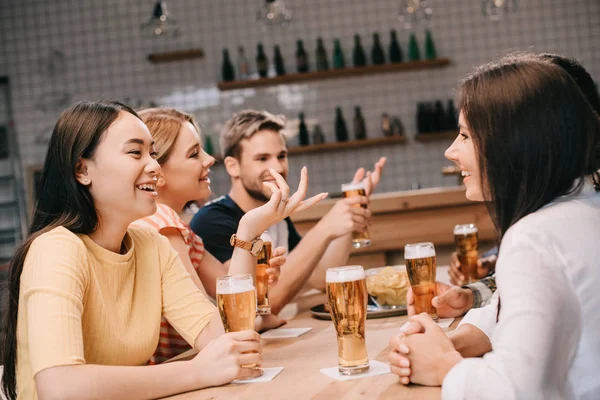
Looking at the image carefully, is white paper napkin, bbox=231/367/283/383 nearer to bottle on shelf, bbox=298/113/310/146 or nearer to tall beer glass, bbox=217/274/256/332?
tall beer glass, bbox=217/274/256/332

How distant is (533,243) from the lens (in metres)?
1.07

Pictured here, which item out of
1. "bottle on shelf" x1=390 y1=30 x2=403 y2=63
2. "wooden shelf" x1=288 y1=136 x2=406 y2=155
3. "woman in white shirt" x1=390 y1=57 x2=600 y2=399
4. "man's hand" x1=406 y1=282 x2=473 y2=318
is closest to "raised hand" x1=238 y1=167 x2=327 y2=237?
"man's hand" x1=406 y1=282 x2=473 y2=318

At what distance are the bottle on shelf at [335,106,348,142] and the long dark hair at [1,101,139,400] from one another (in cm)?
436

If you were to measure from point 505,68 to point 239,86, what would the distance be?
4.86 metres

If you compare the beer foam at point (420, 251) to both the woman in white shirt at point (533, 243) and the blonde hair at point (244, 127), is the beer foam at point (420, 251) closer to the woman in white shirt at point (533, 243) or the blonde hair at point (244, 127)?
the woman in white shirt at point (533, 243)

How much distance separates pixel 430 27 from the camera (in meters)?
5.93

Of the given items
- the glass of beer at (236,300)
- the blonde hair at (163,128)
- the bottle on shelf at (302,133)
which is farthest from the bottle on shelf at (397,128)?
the glass of beer at (236,300)

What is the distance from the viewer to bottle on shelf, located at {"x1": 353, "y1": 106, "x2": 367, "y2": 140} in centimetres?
586

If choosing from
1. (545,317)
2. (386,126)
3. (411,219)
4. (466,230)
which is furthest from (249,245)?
(386,126)

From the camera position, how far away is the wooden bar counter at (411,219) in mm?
4016

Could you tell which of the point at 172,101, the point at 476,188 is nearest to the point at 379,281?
the point at 476,188

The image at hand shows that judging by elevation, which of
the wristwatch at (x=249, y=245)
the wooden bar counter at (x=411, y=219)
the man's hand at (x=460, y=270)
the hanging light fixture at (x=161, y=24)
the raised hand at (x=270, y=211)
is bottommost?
the wooden bar counter at (x=411, y=219)

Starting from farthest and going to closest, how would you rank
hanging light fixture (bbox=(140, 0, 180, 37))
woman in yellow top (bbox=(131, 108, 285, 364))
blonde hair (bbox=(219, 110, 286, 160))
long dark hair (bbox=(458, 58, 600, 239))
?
hanging light fixture (bbox=(140, 0, 180, 37))
blonde hair (bbox=(219, 110, 286, 160))
woman in yellow top (bbox=(131, 108, 285, 364))
long dark hair (bbox=(458, 58, 600, 239))

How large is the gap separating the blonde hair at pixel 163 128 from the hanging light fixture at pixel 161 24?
8.59 feet
